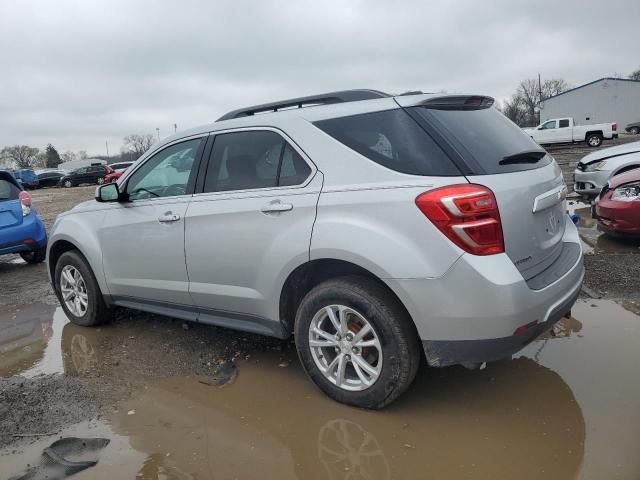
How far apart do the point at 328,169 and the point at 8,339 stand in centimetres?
377

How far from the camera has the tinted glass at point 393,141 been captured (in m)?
2.76

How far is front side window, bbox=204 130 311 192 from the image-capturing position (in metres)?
3.26

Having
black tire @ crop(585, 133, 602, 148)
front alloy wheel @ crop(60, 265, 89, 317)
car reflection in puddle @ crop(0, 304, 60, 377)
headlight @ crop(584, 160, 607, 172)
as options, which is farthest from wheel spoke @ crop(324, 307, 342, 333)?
black tire @ crop(585, 133, 602, 148)

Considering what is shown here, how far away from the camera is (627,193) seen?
6.15 metres

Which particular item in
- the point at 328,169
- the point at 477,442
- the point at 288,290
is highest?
the point at 328,169

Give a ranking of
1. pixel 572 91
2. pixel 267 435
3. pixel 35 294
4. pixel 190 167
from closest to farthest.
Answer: pixel 267 435 → pixel 190 167 → pixel 35 294 → pixel 572 91

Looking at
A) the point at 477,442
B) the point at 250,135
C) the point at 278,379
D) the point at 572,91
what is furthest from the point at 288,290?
the point at 572,91

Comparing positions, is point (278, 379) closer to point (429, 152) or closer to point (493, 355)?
point (493, 355)

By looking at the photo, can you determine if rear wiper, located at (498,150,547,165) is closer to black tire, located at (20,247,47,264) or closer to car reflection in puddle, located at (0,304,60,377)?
car reflection in puddle, located at (0,304,60,377)

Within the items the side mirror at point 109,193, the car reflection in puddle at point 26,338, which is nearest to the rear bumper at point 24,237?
the car reflection in puddle at point 26,338

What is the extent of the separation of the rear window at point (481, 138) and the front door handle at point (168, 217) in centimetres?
189

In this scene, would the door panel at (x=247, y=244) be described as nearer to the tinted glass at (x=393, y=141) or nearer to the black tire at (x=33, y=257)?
the tinted glass at (x=393, y=141)

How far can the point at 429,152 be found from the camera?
9.14 feet

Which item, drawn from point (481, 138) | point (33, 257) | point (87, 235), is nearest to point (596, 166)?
point (481, 138)
